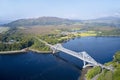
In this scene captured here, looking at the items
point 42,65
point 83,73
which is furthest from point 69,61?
point 83,73

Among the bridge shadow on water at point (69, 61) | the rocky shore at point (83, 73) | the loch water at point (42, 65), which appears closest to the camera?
the rocky shore at point (83, 73)

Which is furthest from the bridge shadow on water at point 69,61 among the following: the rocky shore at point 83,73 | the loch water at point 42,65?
the rocky shore at point 83,73

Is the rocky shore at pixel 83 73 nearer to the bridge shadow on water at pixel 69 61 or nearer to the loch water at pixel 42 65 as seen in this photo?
the loch water at pixel 42 65

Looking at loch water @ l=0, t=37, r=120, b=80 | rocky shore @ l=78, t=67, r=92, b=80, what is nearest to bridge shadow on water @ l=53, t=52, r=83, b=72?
loch water @ l=0, t=37, r=120, b=80

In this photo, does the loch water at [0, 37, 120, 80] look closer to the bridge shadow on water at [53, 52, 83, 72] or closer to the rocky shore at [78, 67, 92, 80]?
the bridge shadow on water at [53, 52, 83, 72]

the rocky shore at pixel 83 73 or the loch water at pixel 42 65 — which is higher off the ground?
the rocky shore at pixel 83 73

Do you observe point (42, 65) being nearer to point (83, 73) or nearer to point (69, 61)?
point (69, 61)

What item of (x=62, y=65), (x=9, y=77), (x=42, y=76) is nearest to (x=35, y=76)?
(x=42, y=76)

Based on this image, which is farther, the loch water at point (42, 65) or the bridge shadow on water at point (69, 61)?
the bridge shadow on water at point (69, 61)

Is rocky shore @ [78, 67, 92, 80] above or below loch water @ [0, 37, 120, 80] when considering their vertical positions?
above

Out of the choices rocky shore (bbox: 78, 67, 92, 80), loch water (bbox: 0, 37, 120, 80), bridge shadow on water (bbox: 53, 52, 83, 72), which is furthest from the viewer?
bridge shadow on water (bbox: 53, 52, 83, 72)

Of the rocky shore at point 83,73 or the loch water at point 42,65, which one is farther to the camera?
the loch water at point 42,65

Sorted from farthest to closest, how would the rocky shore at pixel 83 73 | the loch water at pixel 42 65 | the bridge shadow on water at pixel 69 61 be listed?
1. the bridge shadow on water at pixel 69 61
2. the loch water at pixel 42 65
3. the rocky shore at pixel 83 73
